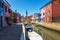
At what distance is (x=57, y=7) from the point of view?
50.7m

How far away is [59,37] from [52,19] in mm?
43282

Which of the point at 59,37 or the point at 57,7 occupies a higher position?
the point at 57,7

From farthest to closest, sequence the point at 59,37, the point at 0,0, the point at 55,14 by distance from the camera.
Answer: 1. the point at 55,14
2. the point at 0,0
3. the point at 59,37

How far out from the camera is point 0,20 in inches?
1250

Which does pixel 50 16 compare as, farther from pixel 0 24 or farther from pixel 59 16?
pixel 0 24

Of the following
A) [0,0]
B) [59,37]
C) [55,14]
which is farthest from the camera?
[55,14]

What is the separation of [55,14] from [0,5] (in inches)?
948

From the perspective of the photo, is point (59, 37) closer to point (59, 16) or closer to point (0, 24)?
point (0, 24)

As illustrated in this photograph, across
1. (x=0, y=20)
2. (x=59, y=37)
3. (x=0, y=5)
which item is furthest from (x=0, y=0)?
(x=59, y=37)

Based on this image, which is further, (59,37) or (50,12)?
(50,12)

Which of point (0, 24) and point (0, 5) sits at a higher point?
point (0, 5)

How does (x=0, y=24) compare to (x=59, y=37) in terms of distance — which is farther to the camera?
(x=0, y=24)

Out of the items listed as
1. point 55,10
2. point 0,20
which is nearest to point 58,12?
point 55,10

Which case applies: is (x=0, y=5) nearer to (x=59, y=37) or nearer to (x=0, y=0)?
(x=0, y=0)
